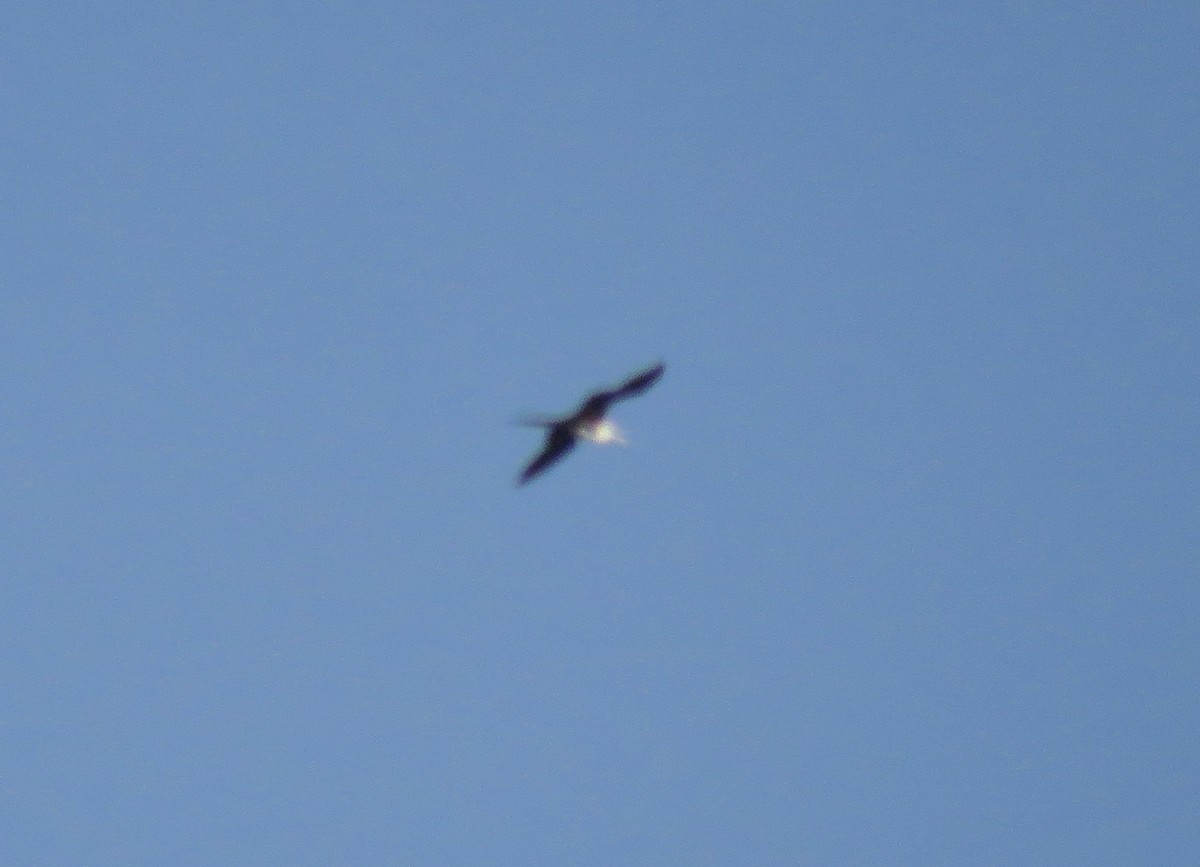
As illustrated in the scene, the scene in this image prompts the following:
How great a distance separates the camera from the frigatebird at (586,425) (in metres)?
32.5

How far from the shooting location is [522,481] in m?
34.4

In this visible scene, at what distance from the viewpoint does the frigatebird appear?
107 ft

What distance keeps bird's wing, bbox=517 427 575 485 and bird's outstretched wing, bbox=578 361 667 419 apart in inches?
31.5

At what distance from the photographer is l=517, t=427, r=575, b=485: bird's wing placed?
33.9 metres

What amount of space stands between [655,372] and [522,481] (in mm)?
3596

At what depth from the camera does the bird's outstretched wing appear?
106 ft

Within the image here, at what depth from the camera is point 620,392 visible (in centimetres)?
3278

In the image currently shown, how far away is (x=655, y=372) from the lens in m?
32.3

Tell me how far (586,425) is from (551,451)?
1.14 m

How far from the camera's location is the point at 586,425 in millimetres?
33406

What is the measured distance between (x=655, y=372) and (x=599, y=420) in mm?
1557

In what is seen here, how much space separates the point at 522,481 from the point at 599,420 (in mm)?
2045

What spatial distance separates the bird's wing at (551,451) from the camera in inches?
1336

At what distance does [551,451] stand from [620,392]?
7.03 ft
